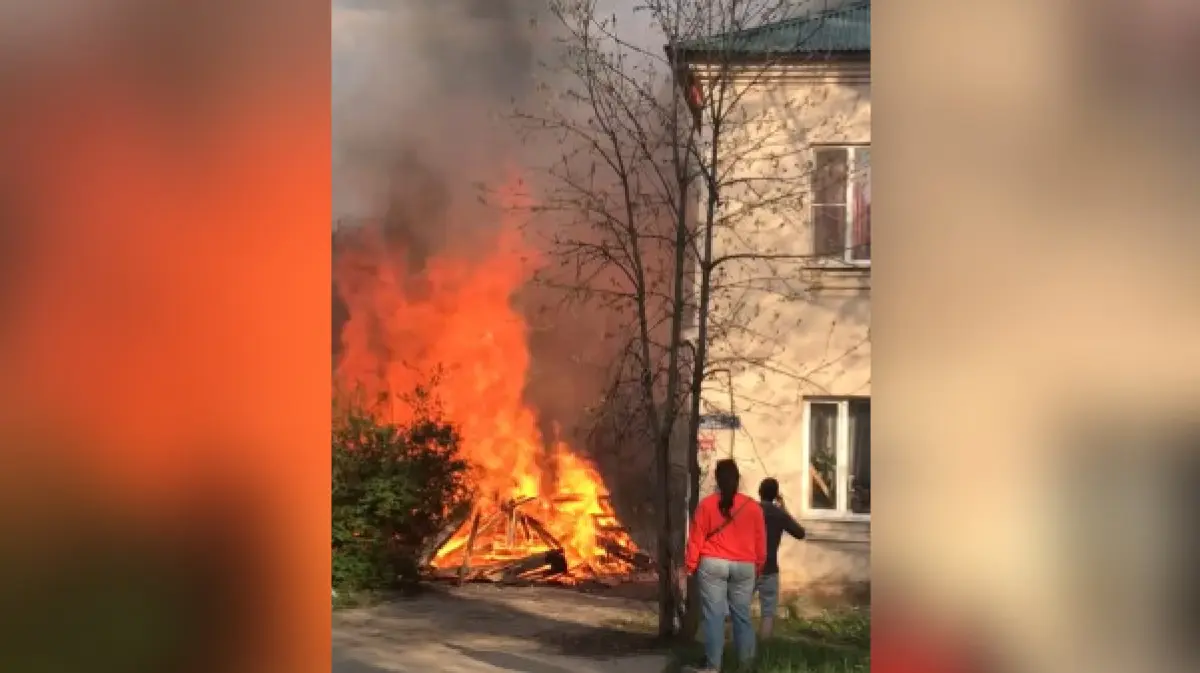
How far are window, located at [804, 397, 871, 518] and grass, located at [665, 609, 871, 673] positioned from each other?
847 mm

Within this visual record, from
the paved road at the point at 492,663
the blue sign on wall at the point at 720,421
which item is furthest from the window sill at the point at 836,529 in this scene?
the paved road at the point at 492,663

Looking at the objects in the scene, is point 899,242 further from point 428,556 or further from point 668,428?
point 428,556

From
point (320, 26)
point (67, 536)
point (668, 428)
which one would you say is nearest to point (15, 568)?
point (67, 536)

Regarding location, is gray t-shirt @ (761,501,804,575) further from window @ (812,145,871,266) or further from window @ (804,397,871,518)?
window @ (812,145,871,266)

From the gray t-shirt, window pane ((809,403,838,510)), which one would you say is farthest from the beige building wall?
the gray t-shirt

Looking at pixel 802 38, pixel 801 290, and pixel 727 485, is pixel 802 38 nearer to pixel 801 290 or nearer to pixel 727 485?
pixel 801 290

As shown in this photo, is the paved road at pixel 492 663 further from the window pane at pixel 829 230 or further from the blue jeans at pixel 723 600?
the window pane at pixel 829 230

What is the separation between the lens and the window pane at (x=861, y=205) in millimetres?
8367

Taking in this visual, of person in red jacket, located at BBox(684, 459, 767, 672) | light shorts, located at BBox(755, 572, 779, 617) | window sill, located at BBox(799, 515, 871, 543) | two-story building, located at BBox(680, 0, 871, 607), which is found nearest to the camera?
person in red jacket, located at BBox(684, 459, 767, 672)

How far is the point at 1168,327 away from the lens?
11.3 feet

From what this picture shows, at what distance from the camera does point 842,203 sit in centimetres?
838

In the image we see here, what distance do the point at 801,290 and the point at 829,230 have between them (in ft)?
2.03

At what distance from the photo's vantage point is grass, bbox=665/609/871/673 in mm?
6648

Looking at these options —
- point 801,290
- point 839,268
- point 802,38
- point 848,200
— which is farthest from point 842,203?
point 802,38
